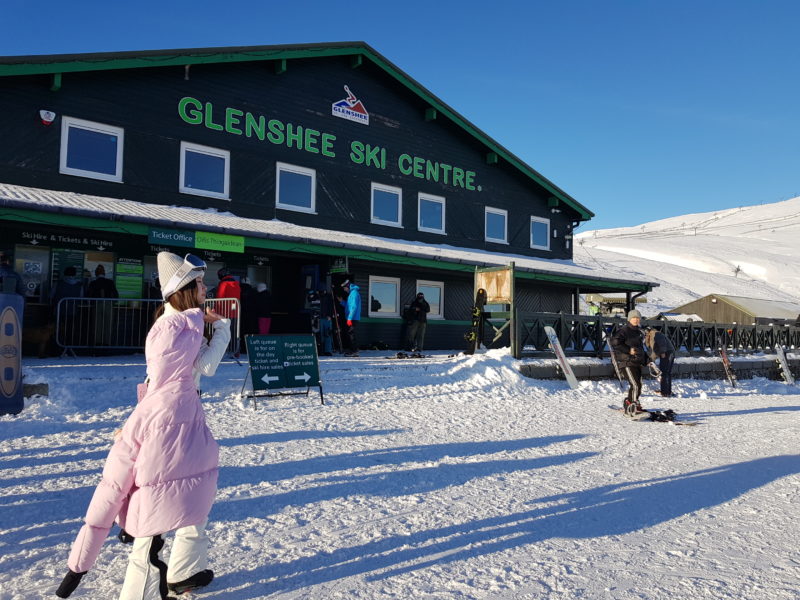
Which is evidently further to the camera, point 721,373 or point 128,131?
point 721,373

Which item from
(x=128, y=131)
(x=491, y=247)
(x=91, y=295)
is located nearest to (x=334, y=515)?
(x=91, y=295)

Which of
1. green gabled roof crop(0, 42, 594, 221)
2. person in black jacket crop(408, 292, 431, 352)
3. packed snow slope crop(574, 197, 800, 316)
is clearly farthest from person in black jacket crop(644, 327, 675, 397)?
packed snow slope crop(574, 197, 800, 316)

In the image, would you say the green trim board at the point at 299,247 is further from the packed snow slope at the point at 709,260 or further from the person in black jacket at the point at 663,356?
the packed snow slope at the point at 709,260

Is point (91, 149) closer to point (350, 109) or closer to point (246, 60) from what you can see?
point (246, 60)

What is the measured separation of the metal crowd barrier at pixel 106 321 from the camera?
1048 centimetres

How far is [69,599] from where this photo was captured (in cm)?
300

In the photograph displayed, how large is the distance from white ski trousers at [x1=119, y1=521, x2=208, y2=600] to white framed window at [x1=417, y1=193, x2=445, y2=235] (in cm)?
1622

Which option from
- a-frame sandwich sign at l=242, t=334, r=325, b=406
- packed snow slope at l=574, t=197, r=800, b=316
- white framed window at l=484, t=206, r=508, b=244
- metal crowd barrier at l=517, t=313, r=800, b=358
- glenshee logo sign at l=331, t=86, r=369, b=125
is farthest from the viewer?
packed snow slope at l=574, t=197, r=800, b=316

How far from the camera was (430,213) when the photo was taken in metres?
19.2

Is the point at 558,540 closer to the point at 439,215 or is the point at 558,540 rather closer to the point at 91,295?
the point at 91,295

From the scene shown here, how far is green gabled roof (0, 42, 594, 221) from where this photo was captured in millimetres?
11945

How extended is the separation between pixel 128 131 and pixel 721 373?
55.3 ft

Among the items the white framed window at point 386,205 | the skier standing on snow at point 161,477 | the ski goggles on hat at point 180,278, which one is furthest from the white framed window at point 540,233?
the skier standing on snow at point 161,477

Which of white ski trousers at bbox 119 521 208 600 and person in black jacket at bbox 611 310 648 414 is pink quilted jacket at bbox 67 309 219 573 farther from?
person in black jacket at bbox 611 310 648 414
